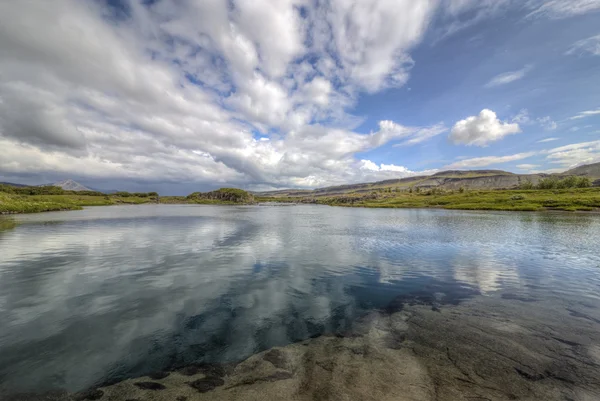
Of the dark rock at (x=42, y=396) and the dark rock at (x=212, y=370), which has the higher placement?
the dark rock at (x=42, y=396)

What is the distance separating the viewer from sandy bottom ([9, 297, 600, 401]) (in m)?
9.27

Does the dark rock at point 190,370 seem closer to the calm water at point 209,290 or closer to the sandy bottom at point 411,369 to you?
the sandy bottom at point 411,369

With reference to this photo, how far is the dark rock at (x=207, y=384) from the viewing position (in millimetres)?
9680

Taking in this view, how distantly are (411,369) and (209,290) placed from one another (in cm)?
1636

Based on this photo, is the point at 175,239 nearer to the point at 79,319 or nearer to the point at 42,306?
the point at 42,306

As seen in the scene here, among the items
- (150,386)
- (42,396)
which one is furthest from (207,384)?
(42,396)

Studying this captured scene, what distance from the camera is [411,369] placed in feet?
34.9

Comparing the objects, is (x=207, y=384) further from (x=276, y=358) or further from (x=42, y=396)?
(x=42, y=396)

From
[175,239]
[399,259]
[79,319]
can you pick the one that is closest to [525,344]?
[399,259]

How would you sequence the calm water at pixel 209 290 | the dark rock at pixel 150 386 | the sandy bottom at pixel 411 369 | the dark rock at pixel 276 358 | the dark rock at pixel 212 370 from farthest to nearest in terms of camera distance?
the calm water at pixel 209 290, the dark rock at pixel 276 358, the dark rock at pixel 212 370, the dark rock at pixel 150 386, the sandy bottom at pixel 411 369

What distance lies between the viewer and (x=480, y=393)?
30.1 feet

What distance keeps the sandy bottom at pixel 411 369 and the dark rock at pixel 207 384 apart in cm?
4

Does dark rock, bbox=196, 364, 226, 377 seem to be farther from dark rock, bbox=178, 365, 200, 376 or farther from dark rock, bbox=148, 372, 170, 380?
dark rock, bbox=148, 372, 170, 380

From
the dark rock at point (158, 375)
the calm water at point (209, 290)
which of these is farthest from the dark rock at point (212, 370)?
the dark rock at point (158, 375)
